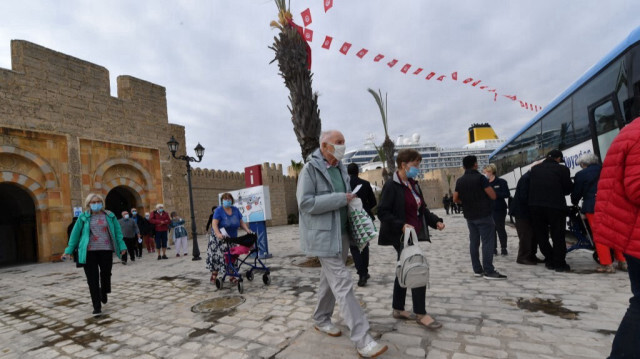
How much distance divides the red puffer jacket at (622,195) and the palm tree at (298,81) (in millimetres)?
5496

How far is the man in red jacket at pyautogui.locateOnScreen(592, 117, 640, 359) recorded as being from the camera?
5.84 feet

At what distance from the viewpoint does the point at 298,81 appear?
720 cm

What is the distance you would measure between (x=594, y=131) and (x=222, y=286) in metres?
7.44

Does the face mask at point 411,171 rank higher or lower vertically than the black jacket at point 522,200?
higher

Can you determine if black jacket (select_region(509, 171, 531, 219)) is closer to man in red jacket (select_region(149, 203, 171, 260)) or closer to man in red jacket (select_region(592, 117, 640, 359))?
man in red jacket (select_region(592, 117, 640, 359))

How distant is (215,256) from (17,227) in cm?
1457

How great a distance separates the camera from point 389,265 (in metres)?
6.07

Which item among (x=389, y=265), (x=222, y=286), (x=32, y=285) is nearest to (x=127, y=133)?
(x=32, y=285)

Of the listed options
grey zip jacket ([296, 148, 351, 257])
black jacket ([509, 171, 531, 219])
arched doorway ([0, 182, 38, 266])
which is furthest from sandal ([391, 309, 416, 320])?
arched doorway ([0, 182, 38, 266])

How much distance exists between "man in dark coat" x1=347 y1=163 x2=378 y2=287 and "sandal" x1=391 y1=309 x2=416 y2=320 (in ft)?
4.18

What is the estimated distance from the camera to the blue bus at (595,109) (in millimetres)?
4840

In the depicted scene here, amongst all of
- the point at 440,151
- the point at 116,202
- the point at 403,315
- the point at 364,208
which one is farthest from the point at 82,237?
the point at 440,151

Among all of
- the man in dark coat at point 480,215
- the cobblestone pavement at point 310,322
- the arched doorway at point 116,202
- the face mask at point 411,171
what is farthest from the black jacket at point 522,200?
the arched doorway at point 116,202

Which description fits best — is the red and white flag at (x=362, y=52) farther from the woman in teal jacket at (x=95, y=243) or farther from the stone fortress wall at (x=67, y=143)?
the stone fortress wall at (x=67, y=143)
